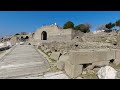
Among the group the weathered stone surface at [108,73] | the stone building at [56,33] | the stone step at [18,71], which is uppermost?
the stone building at [56,33]

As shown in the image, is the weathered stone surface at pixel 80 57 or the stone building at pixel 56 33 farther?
the stone building at pixel 56 33

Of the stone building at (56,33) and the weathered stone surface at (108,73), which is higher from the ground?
the stone building at (56,33)

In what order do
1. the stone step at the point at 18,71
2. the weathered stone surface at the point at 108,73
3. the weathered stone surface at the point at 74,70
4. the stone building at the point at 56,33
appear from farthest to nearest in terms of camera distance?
the stone building at the point at 56,33 → the stone step at the point at 18,71 → the weathered stone surface at the point at 74,70 → the weathered stone surface at the point at 108,73

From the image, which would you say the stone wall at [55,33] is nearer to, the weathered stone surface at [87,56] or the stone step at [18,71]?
the stone step at [18,71]

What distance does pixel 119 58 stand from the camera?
7172mm

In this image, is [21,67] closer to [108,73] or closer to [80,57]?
[80,57]

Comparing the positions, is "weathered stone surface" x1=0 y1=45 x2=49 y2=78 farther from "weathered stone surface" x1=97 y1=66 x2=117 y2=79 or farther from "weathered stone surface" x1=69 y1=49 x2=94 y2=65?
"weathered stone surface" x1=97 y1=66 x2=117 y2=79

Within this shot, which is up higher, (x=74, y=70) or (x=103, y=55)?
(x=103, y=55)

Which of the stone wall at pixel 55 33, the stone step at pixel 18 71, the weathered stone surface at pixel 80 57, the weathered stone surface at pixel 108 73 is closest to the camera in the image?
the weathered stone surface at pixel 108 73

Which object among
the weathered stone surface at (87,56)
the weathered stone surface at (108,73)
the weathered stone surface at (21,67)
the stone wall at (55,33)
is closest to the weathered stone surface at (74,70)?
the weathered stone surface at (87,56)

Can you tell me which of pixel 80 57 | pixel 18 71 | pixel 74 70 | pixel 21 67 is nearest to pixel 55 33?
pixel 21 67
